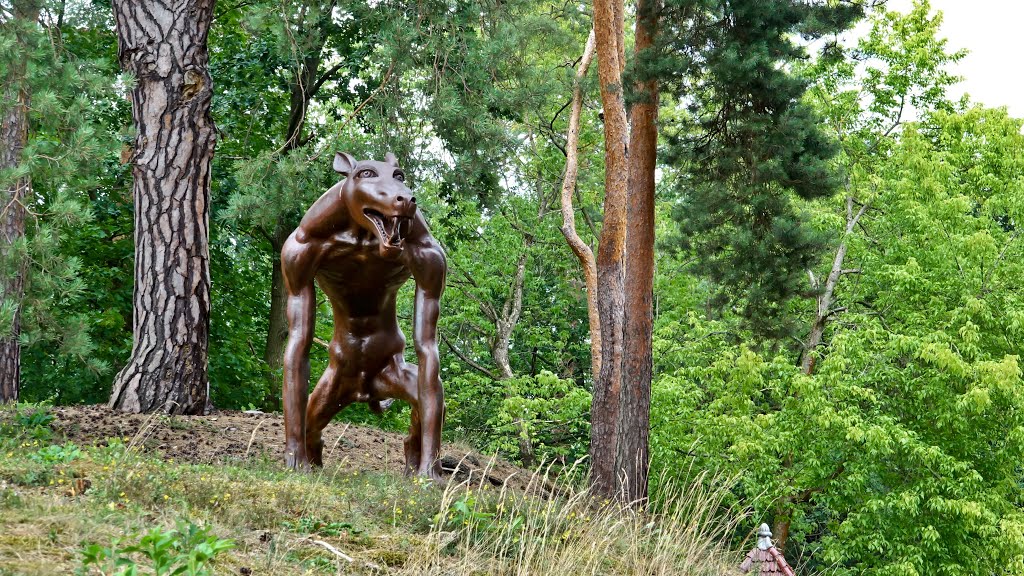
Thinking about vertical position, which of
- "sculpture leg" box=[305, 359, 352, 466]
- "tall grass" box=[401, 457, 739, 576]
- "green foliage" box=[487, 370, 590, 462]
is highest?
"sculpture leg" box=[305, 359, 352, 466]

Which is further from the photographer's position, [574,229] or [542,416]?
[542,416]

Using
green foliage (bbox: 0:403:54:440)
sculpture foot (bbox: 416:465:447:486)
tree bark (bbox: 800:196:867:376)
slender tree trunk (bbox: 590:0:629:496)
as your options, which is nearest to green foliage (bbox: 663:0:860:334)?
slender tree trunk (bbox: 590:0:629:496)

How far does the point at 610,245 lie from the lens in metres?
14.0

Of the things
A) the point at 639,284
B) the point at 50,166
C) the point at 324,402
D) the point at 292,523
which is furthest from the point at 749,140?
the point at 292,523

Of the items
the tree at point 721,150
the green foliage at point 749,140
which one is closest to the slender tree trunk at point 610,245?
the tree at point 721,150

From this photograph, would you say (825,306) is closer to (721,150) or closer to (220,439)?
(721,150)

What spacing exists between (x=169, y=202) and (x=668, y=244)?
6240 millimetres

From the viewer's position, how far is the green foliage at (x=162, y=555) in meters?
3.08

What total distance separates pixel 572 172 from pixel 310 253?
11.7 meters

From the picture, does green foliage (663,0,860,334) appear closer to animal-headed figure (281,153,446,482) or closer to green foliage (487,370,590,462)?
animal-headed figure (281,153,446,482)

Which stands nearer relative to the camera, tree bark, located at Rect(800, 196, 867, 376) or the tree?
the tree

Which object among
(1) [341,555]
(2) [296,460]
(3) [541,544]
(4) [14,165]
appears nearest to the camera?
(1) [341,555]

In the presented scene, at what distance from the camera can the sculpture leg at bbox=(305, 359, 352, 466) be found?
272 inches

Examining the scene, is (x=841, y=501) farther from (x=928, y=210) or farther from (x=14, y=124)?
(x=14, y=124)
